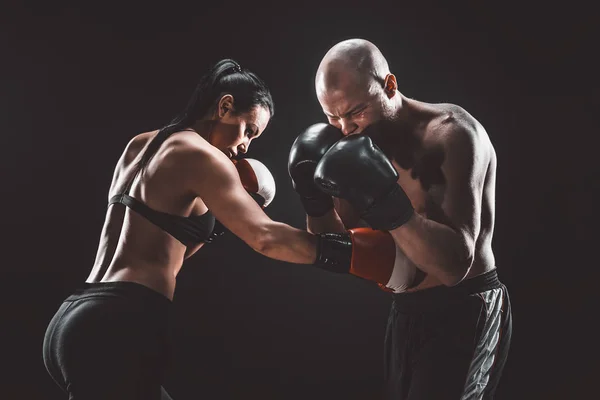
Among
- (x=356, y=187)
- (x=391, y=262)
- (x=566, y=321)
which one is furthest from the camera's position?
(x=566, y=321)

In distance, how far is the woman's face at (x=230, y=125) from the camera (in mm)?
2098

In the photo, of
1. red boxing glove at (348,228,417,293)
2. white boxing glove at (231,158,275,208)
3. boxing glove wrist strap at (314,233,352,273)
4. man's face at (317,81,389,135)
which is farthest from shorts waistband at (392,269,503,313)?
white boxing glove at (231,158,275,208)

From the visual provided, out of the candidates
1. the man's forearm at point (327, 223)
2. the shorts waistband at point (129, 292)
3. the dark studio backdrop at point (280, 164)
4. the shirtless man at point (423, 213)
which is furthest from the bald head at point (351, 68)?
the dark studio backdrop at point (280, 164)

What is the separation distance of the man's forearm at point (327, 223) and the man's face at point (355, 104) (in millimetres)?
378

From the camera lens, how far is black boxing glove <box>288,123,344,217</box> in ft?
7.17

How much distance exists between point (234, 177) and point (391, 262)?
51 centimetres

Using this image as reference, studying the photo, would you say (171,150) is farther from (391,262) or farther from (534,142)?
(534,142)

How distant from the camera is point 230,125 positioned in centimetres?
211

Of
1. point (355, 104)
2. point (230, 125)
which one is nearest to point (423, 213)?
point (355, 104)

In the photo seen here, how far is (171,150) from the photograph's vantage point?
1884 millimetres

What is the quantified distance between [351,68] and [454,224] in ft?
1.83

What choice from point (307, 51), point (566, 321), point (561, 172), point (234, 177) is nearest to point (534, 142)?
point (561, 172)

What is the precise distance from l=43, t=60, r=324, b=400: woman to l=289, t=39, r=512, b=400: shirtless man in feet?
0.81

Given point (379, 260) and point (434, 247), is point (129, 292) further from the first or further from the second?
point (434, 247)
